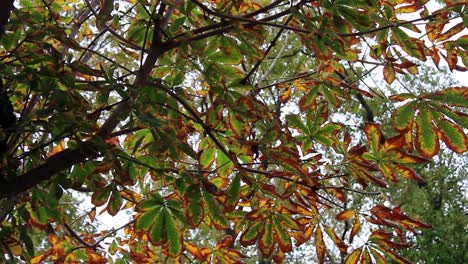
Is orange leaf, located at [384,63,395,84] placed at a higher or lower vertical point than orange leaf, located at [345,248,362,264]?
higher

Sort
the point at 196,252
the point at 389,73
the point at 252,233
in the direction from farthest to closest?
the point at 196,252 → the point at 389,73 → the point at 252,233

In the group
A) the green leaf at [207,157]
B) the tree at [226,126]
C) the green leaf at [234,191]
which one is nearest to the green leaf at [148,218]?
the tree at [226,126]

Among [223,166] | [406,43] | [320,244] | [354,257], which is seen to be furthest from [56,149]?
[406,43]

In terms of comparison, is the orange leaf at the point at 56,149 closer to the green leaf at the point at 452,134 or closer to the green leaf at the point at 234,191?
the green leaf at the point at 234,191

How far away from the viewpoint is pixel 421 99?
3.87ft

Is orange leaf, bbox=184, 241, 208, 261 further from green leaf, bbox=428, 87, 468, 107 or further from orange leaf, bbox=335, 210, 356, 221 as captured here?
green leaf, bbox=428, 87, 468, 107

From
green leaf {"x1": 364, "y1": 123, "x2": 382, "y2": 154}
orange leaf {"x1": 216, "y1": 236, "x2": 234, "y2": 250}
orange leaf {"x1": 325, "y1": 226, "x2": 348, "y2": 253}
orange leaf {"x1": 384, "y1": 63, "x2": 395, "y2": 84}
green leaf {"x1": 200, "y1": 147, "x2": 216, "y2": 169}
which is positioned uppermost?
orange leaf {"x1": 384, "y1": 63, "x2": 395, "y2": 84}

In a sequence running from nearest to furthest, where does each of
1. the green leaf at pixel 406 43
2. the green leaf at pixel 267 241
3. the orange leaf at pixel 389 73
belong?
the green leaf at pixel 406 43 < the green leaf at pixel 267 241 < the orange leaf at pixel 389 73

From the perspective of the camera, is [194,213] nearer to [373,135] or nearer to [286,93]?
[373,135]

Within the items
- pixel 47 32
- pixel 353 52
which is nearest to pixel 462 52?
pixel 353 52

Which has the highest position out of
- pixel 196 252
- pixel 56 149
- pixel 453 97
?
pixel 56 149

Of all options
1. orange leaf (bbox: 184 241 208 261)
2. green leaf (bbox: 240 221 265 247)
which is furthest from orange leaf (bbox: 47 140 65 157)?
green leaf (bbox: 240 221 265 247)

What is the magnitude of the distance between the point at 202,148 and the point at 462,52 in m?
0.71

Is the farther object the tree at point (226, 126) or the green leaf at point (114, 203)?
the green leaf at point (114, 203)
